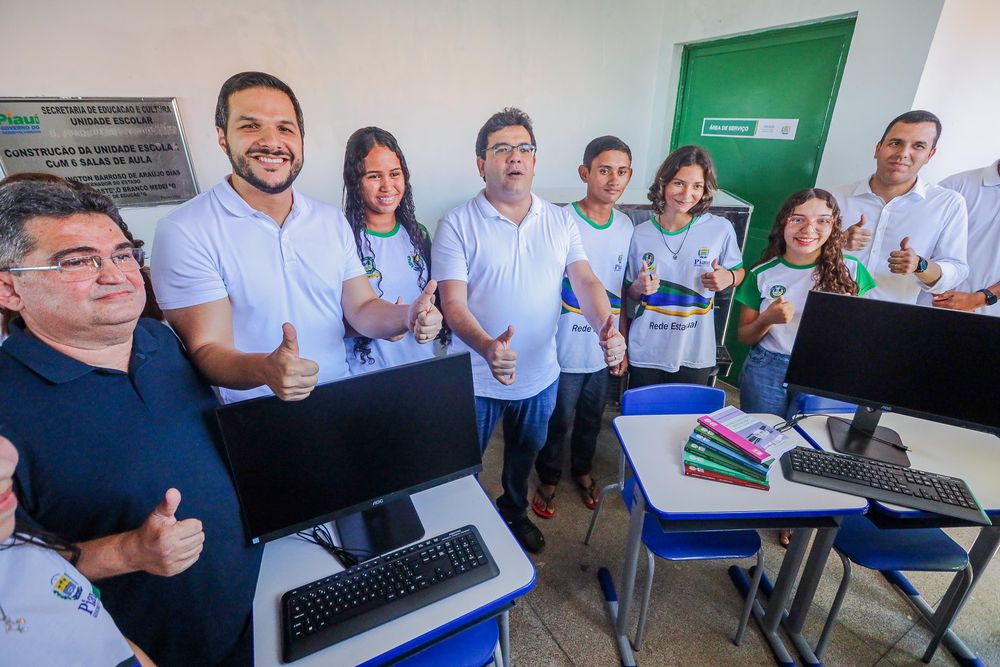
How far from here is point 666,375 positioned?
257cm

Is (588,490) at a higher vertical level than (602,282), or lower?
lower

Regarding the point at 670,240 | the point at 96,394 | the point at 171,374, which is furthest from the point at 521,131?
the point at 96,394

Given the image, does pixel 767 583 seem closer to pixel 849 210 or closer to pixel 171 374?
pixel 849 210

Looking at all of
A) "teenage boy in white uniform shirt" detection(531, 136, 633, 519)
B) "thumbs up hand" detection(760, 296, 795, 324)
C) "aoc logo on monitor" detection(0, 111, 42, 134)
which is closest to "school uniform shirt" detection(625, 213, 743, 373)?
"teenage boy in white uniform shirt" detection(531, 136, 633, 519)

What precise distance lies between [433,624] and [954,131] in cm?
367

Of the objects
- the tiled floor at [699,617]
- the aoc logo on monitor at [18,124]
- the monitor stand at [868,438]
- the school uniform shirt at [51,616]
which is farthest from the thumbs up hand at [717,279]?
the aoc logo on monitor at [18,124]

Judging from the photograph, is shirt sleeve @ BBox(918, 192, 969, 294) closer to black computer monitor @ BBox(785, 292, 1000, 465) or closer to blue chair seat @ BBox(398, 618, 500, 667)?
black computer monitor @ BBox(785, 292, 1000, 465)

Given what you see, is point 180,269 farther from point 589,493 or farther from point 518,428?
point 589,493

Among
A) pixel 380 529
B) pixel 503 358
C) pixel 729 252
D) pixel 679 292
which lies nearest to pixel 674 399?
pixel 679 292

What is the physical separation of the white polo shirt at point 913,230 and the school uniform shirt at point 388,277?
229 centimetres

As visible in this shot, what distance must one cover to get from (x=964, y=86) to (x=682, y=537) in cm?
295

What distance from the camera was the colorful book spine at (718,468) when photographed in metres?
1.52

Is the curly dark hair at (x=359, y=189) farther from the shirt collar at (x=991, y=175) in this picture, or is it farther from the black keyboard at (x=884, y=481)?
the shirt collar at (x=991, y=175)

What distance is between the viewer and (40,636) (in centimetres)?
66
